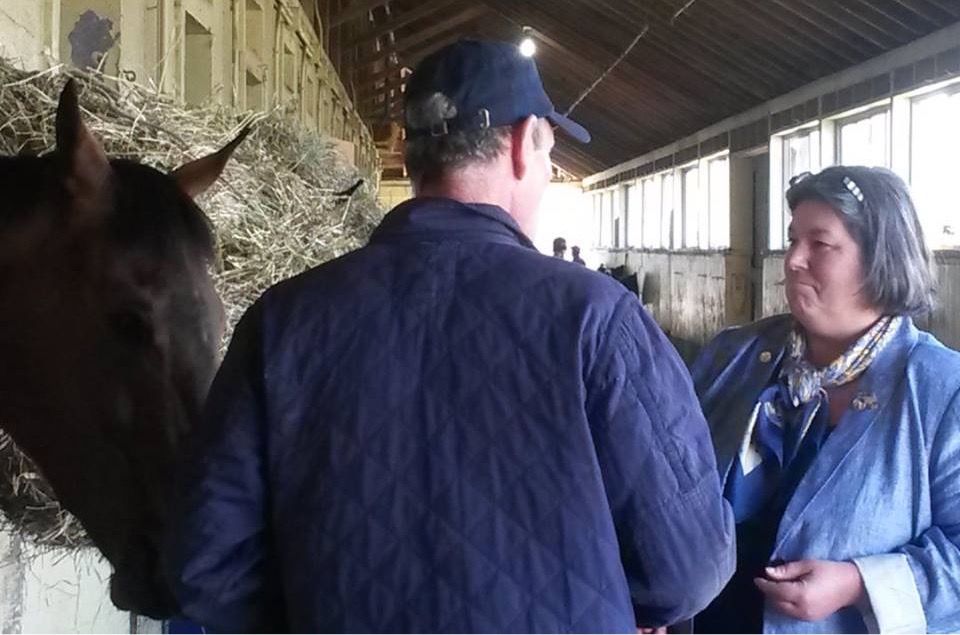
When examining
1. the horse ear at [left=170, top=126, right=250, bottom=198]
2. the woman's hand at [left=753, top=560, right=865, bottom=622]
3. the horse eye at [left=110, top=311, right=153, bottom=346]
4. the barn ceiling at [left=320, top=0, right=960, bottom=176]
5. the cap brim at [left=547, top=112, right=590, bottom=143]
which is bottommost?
the woman's hand at [left=753, top=560, right=865, bottom=622]

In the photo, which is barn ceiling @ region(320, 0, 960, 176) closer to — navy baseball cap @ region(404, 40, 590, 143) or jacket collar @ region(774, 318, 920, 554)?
jacket collar @ region(774, 318, 920, 554)

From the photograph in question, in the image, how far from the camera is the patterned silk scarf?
7.29 ft

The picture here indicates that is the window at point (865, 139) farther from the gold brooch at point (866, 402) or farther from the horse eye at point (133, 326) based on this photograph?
the horse eye at point (133, 326)

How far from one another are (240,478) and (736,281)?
569 inches

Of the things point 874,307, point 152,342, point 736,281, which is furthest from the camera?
point 736,281

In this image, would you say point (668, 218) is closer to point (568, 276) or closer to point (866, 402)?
point (866, 402)

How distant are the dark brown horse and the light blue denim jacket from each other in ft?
4.18

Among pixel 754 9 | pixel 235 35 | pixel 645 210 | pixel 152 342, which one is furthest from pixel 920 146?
pixel 645 210

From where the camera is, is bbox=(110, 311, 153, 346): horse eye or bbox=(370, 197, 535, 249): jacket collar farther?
bbox=(110, 311, 153, 346): horse eye

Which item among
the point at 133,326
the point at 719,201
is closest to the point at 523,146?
the point at 133,326

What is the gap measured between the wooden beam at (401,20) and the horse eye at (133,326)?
16.3m

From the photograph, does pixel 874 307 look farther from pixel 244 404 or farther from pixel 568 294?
pixel 244 404

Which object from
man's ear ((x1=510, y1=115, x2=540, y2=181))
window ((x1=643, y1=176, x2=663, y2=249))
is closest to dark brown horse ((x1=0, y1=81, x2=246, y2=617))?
man's ear ((x1=510, y1=115, x2=540, y2=181))

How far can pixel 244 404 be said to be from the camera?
4.47ft
